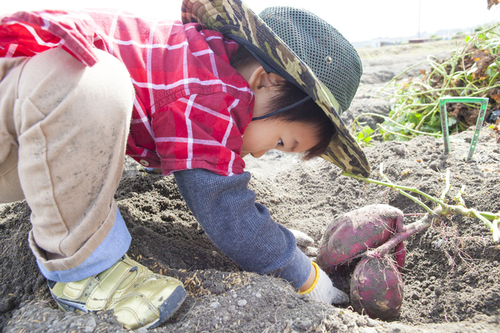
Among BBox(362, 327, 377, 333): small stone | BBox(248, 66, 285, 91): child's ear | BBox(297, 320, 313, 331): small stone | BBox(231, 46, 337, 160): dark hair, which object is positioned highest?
BBox(248, 66, 285, 91): child's ear

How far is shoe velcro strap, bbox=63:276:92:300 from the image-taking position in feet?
3.32

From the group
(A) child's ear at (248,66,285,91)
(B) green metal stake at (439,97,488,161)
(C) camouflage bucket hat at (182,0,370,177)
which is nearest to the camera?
(C) camouflage bucket hat at (182,0,370,177)

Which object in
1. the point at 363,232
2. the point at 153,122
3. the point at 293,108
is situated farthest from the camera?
the point at 363,232

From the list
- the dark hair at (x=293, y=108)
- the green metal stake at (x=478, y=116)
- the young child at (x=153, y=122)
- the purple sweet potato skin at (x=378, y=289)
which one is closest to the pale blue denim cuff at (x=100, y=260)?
the young child at (x=153, y=122)

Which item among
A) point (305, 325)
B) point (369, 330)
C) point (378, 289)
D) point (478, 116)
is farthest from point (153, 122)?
point (478, 116)

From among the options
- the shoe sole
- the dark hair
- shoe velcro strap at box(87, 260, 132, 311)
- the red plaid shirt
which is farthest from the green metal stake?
shoe velcro strap at box(87, 260, 132, 311)

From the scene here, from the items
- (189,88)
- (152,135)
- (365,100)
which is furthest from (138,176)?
(365,100)

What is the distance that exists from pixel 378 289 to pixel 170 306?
78 centimetres

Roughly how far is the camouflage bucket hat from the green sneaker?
2.53 ft

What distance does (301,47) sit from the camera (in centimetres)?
115

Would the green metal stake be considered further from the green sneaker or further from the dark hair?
the green sneaker

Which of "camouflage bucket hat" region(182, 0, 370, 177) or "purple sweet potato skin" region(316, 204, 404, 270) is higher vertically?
"camouflage bucket hat" region(182, 0, 370, 177)

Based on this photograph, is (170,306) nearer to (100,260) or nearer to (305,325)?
(100,260)

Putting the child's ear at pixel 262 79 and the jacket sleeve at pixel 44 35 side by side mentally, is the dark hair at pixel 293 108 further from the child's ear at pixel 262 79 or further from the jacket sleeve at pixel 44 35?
the jacket sleeve at pixel 44 35
